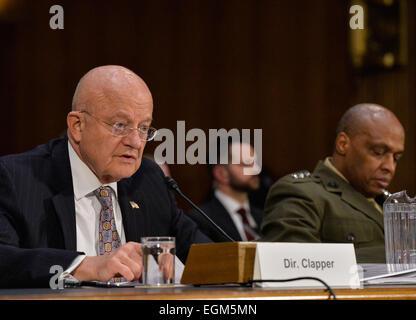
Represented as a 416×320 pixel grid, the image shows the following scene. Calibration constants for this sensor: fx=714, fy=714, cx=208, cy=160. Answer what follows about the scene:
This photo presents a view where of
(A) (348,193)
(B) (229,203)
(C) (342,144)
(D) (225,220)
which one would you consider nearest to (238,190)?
(B) (229,203)

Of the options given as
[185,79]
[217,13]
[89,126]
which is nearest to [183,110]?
[185,79]

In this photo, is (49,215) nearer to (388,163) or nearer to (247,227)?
(388,163)

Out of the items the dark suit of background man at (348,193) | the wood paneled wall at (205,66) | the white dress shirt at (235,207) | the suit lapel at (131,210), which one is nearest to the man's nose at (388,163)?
the dark suit of background man at (348,193)

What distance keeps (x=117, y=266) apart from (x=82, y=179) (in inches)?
26.1

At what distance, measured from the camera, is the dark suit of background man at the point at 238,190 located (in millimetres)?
4703

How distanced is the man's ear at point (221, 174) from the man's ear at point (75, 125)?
2769 millimetres

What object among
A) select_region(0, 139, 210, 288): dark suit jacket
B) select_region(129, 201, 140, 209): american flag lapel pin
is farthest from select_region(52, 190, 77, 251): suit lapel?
select_region(129, 201, 140, 209): american flag lapel pin

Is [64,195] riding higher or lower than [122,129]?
lower

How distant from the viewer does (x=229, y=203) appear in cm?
491

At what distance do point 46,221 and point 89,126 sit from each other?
358 mm

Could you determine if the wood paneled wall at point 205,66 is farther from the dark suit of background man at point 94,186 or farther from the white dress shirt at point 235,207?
the dark suit of background man at point 94,186

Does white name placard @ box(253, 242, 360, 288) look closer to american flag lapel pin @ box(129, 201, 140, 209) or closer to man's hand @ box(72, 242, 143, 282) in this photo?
man's hand @ box(72, 242, 143, 282)

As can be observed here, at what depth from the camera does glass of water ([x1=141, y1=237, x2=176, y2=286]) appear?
5.18 feet

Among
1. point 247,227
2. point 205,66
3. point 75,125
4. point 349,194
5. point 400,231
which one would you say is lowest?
point 247,227
